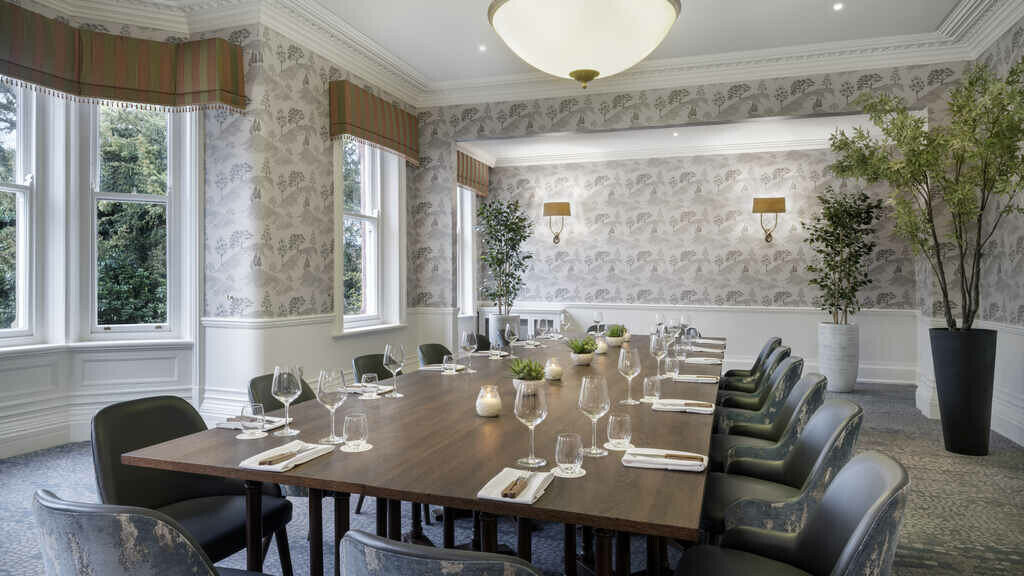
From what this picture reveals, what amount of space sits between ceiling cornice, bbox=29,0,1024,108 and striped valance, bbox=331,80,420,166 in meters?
0.23

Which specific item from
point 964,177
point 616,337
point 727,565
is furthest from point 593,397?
point 964,177

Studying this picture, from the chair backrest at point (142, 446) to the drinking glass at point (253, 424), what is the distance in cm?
31

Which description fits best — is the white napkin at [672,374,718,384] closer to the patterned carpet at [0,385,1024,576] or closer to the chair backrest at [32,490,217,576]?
the patterned carpet at [0,385,1024,576]

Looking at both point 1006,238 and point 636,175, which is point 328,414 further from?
point 636,175

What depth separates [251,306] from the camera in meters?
4.26

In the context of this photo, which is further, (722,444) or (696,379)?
(696,379)

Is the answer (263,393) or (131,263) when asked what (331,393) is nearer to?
(263,393)

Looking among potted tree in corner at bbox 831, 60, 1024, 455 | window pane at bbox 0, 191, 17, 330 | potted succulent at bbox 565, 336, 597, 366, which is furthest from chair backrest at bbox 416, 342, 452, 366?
potted tree in corner at bbox 831, 60, 1024, 455

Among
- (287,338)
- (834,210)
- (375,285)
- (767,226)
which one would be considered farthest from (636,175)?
(287,338)

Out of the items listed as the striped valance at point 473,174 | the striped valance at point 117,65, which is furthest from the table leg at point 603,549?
the striped valance at point 473,174

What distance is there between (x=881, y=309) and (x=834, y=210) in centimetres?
155

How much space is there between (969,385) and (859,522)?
3577mm

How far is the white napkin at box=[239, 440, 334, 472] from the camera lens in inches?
60.2

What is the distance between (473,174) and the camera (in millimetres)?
7902
